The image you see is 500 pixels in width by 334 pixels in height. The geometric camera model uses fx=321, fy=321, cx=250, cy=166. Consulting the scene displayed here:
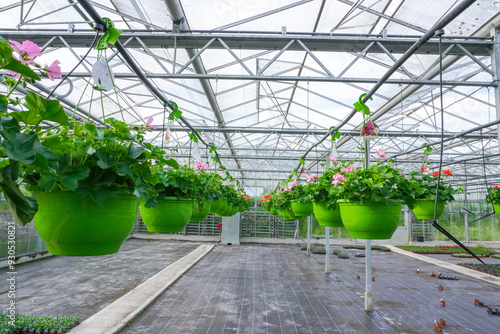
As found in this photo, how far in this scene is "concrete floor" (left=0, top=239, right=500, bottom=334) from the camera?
3879 mm

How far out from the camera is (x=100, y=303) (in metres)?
4.84

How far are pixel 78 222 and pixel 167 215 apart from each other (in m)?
0.87

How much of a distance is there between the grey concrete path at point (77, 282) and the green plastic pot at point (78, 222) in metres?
3.99

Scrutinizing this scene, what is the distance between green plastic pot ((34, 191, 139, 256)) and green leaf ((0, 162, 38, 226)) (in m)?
0.17

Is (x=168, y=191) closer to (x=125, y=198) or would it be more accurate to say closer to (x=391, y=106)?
(x=125, y=198)

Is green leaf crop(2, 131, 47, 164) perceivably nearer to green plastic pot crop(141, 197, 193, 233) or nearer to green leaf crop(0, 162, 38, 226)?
green leaf crop(0, 162, 38, 226)

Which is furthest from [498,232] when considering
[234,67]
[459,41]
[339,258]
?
[234,67]

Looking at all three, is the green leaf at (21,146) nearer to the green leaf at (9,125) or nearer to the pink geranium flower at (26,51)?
the green leaf at (9,125)

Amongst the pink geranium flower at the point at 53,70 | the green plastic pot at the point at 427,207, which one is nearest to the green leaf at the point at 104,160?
the pink geranium flower at the point at 53,70

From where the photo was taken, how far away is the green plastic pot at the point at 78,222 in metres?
0.91

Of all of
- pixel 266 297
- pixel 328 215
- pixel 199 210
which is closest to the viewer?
pixel 199 210

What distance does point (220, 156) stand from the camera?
5.41m

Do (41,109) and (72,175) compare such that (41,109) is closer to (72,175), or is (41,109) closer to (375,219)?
(72,175)

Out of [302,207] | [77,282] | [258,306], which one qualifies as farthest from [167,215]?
[77,282]
